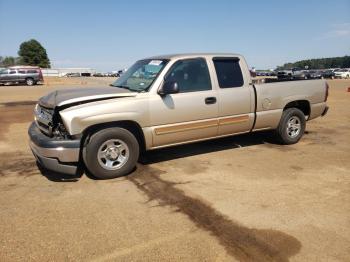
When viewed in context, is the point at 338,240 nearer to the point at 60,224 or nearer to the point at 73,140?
the point at 60,224

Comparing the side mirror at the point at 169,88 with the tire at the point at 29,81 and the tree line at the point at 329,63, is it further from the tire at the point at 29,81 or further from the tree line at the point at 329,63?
the tree line at the point at 329,63

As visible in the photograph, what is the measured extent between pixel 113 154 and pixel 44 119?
1.17m

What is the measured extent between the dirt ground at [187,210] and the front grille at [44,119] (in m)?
0.73

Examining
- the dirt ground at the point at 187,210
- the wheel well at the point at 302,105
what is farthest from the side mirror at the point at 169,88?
the wheel well at the point at 302,105

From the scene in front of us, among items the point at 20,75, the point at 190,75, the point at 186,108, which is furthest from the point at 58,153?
the point at 20,75

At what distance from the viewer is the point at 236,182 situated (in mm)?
5047

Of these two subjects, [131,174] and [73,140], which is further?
[131,174]

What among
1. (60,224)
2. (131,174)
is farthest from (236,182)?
Result: (60,224)

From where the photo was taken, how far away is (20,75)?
112 feet

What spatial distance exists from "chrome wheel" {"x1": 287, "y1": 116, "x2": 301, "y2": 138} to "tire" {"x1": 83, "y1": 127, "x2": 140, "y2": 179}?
3545 millimetres

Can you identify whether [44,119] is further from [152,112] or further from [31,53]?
[31,53]

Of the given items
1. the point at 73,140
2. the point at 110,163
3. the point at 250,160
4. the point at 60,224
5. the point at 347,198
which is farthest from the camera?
the point at 250,160

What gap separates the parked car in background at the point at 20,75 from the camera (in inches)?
1318

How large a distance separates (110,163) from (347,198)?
10.7 ft
